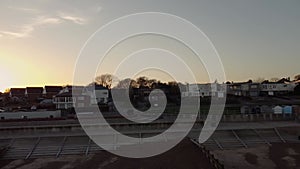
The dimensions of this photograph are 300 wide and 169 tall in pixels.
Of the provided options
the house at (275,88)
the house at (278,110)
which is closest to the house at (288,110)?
the house at (278,110)

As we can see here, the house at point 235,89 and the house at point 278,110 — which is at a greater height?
the house at point 235,89

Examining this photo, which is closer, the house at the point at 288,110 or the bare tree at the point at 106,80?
the house at the point at 288,110

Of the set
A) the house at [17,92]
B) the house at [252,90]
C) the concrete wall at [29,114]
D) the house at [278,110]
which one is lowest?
the house at [278,110]

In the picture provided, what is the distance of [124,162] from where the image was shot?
1911cm

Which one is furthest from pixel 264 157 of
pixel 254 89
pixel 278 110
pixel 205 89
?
pixel 205 89

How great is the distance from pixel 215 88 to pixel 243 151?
51.3 metres

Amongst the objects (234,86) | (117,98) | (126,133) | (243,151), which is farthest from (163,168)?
(234,86)

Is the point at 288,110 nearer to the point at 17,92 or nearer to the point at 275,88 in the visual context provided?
the point at 275,88

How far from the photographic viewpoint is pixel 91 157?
831 inches

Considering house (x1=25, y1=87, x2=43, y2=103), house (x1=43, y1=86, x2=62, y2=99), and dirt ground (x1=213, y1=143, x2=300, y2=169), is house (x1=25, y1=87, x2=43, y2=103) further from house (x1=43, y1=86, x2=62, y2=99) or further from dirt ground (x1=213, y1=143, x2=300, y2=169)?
dirt ground (x1=213, y1=143, x2=300, y2=169)

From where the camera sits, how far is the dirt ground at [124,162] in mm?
18031

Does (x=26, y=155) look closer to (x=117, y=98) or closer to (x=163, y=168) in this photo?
(x=163, y=168)

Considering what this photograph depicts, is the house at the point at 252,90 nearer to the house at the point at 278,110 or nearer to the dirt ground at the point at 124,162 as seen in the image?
the house at the point at 278,110

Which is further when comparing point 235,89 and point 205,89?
point 235,89
